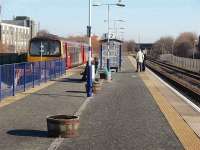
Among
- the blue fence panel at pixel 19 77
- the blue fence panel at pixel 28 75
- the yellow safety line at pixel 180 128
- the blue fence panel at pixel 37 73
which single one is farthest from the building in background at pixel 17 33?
the yellow safety line at pixel 180 128

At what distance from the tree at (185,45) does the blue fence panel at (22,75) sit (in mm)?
117078

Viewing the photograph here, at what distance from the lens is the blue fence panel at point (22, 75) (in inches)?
729

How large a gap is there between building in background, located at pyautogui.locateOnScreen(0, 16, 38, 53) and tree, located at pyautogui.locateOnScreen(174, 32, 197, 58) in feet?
145

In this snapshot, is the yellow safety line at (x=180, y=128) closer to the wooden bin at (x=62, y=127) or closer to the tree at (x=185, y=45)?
the wooden bin at (x=62, y=127)

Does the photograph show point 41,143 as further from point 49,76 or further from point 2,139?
point 49,76

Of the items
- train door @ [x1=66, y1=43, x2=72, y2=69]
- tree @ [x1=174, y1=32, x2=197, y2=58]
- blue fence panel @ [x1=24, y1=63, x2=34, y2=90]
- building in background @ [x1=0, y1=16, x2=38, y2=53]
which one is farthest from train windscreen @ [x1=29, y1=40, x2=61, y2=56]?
tree @ [x1=174, y1=32, x2=197, y2=58]

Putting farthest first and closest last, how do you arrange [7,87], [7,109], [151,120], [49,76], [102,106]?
1. [49,76]
2. [7,87]
3. [102,106]
4. [7,109]
5. [151,120]

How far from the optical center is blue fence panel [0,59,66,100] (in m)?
18.5

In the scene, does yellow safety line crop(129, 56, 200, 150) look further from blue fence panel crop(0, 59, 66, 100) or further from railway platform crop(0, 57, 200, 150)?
blue fence panel crop(0, 59, 66, 100)

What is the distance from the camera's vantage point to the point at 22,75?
71.0 ft

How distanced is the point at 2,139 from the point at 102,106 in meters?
6.68

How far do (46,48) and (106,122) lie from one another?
25.8 meters

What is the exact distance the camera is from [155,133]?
11.5 meters

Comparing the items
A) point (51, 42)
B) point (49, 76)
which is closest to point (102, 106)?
point (49, 76)
